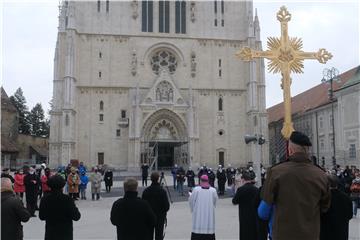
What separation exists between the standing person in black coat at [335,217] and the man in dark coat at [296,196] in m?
0.36

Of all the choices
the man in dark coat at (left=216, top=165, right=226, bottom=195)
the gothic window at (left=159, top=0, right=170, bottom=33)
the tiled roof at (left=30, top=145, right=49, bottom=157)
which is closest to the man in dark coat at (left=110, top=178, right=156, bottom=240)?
the man in dark coat at (left=216, top=165, right=226, bottom=195)

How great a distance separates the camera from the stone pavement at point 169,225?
11.2m

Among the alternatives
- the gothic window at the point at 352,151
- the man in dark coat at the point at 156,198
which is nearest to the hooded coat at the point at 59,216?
the man in dark coat at the point at 156,198

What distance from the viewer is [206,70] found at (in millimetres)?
49031

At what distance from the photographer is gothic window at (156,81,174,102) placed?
47.1 meters

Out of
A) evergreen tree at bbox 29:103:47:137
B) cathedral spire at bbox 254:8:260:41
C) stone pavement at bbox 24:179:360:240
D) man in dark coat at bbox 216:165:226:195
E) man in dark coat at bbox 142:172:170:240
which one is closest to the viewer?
man in dark coat at bbox 142:172:170:240

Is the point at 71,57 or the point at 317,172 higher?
the point at 71,57

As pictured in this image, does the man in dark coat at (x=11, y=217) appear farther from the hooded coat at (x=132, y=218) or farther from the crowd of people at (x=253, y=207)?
the hooded coat at (x=132, y=218)

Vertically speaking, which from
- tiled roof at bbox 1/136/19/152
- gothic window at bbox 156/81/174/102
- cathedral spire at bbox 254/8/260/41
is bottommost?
tiled roof at bbox 1/136/19/152

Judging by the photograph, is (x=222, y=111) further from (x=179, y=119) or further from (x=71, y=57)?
(x=71, y=57)

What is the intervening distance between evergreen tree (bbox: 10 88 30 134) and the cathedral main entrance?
50.0m

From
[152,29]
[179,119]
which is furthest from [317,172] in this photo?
[152,29]

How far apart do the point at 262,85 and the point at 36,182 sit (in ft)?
118

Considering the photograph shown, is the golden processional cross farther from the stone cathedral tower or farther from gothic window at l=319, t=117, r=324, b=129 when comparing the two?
gothic window at l=319, t=117, r=324, b=129
